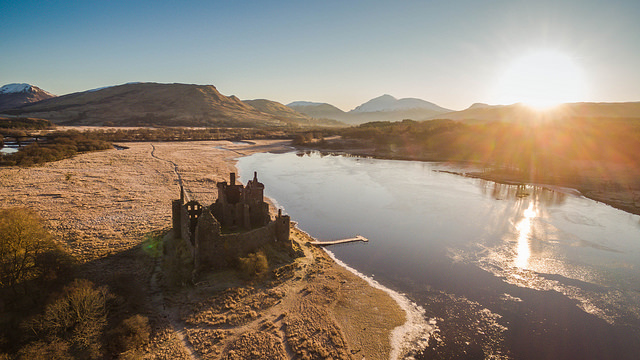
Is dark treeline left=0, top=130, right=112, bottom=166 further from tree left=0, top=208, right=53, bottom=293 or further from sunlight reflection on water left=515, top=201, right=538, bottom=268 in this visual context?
sunlight reflection on water left=515, top=201, right=538, bottom=268

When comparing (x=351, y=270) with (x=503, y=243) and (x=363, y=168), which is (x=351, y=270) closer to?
(x=503, y=243)

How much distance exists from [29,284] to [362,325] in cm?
1359

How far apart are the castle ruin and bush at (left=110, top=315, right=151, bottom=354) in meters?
4.03

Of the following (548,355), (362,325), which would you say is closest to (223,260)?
(362,325)

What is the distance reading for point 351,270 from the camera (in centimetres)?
1930

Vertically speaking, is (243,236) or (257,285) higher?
(243,236)

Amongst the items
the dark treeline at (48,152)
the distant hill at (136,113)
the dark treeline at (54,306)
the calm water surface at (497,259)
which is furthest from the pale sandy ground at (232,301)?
the distant hill at (136,113)

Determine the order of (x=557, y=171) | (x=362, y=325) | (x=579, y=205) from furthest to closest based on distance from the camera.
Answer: (x=557, y=171) → (x=579, y=205) → (x=362, y=325)

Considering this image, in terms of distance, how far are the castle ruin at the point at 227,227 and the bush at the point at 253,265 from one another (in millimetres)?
640

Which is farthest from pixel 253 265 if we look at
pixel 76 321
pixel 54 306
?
pixel 54 306

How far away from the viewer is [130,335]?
11.4 metres

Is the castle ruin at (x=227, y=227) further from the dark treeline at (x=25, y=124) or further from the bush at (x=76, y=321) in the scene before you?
the dark treeline at (x=25, y=124)

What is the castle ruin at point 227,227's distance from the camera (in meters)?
15.8

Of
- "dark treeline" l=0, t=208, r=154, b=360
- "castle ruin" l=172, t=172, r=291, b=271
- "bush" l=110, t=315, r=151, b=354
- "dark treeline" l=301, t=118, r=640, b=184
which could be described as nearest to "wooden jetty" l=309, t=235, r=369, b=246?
"castle ruin" l=172, t=172, r=291, b=271
